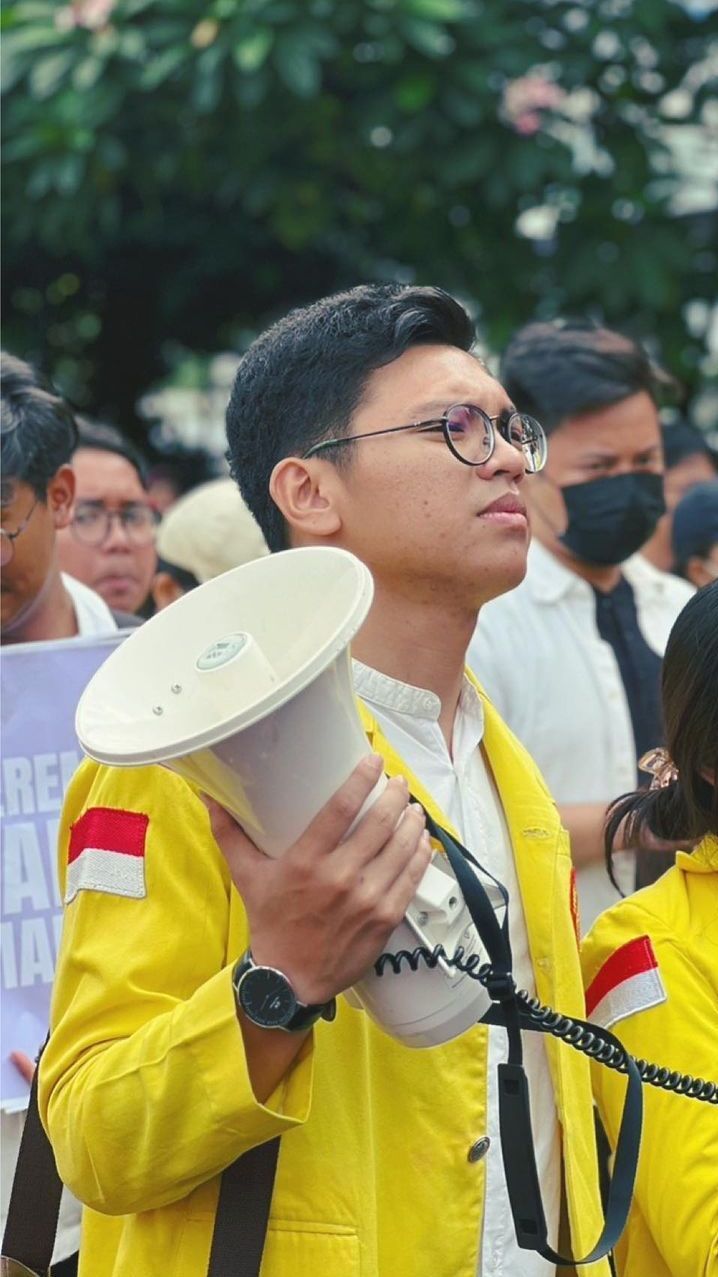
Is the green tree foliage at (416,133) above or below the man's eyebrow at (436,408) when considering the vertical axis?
below

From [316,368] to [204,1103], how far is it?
1.02m

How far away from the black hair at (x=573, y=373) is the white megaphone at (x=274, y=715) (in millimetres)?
2472

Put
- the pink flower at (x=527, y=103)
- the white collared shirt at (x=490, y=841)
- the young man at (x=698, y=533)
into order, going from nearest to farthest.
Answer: the white collared shirt at (x=490, y=841) → the young man at (x=698, y=533) → the pink flower at (x=527, y=103)

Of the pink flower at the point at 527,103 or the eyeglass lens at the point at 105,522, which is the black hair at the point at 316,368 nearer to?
the eyeglass lens at the point at 105,522

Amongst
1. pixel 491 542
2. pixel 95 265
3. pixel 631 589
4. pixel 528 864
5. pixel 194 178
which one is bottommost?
pixel 95 265

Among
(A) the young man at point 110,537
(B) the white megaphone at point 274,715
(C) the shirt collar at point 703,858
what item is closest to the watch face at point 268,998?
(B) the white megaphone at point 274,715

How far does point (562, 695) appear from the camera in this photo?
411 cm

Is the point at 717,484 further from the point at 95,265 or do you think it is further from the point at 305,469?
Answer: the point at 95,265

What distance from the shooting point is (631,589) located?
4.53 metres

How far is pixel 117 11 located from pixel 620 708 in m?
3.82

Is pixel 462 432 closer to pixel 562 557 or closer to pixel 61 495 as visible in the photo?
pixel 61 495

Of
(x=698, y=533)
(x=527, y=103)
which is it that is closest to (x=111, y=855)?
(x=698, y=533)

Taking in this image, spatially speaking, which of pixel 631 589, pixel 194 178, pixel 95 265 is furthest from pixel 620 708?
pixel 95 265

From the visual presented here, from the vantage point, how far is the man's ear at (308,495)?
2.40m
